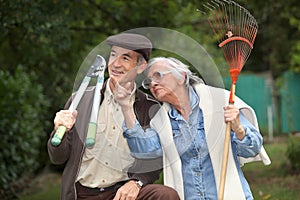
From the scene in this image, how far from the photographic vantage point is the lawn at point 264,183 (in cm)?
778

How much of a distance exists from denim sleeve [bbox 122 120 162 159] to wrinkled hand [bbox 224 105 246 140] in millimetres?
465

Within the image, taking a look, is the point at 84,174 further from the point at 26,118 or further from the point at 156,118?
the point at 26,118

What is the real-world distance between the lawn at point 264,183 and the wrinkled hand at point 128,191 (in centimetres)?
337

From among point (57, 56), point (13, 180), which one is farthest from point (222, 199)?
point (57, 56)

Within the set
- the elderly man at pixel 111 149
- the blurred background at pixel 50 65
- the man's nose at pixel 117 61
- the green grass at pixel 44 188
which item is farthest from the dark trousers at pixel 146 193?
the green grass at pixel 44 188

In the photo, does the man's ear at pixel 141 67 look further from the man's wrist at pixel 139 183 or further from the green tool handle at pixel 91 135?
the man's wrist at pixel 139 183

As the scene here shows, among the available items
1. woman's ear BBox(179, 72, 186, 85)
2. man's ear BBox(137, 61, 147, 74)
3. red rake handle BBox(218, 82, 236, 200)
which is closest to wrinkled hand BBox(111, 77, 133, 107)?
man's ear BBox(137, 61, 147, 74)

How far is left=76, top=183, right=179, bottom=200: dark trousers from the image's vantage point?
414cm

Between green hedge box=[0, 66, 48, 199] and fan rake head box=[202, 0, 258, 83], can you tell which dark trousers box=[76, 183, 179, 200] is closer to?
fan rake head box=[202, 0, 258, 83]

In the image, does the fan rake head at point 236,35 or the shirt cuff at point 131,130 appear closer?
the shirt cuff at point 131,130

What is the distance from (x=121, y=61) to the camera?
4.28 m

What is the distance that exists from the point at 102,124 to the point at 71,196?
49cm

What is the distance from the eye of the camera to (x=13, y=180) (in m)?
8.56

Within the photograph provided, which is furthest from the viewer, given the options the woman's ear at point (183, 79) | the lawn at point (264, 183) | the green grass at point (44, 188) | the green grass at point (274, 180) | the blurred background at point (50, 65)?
the green grass at point (44, 188)
